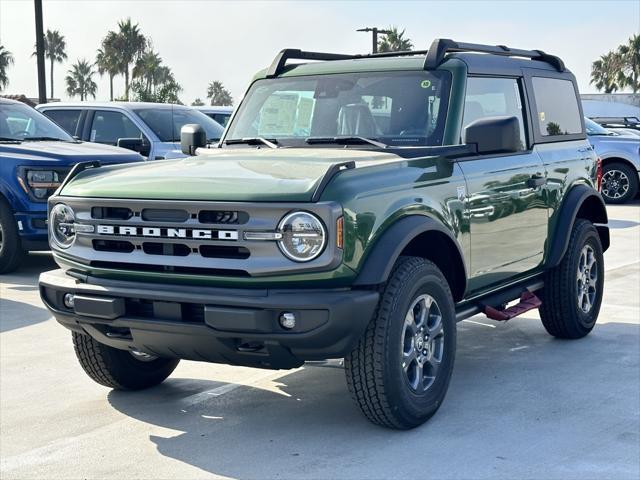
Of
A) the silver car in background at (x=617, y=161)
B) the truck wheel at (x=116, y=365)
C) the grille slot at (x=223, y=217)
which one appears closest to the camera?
the grille slot at (x=223, y=217)

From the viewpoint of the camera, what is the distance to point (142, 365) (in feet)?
18.1

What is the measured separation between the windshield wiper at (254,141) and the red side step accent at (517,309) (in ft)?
5.20

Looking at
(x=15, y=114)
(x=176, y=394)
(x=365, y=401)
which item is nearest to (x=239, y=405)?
(x=176, y=394)

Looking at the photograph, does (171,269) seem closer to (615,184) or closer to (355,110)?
(355,110)

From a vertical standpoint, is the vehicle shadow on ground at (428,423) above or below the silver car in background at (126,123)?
below

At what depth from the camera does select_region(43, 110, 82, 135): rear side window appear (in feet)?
42.5

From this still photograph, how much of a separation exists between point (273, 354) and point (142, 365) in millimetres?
1428

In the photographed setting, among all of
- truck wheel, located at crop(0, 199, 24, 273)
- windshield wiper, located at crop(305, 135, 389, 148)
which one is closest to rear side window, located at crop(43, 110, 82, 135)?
truck wheel, located at crop(0, 199, 24, 273)

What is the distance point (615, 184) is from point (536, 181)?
1239cm

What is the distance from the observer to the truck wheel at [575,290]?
21.6ft

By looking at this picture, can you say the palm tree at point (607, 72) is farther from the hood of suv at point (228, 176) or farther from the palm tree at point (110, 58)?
the hood of suv at point (228, 176)

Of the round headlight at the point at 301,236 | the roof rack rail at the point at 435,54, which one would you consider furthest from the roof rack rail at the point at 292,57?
the round headlight at the point at 301,236

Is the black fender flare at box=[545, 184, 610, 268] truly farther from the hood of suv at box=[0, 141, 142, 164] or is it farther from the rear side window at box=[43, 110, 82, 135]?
the rear side window at box=[43, 110, 82, 135]

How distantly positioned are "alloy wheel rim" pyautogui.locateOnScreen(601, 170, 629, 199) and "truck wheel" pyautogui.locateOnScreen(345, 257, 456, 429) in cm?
1351
